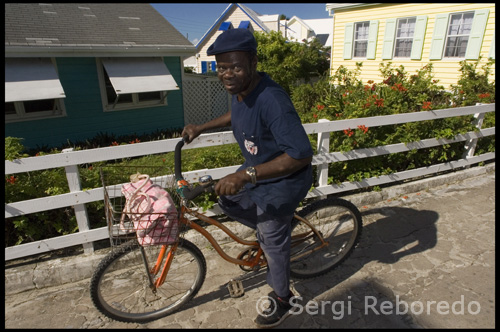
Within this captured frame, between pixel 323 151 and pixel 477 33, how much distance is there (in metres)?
9.94

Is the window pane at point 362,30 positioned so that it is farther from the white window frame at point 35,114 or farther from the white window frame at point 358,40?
the white window frame at point 35,114

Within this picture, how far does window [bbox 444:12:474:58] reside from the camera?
1051 centimetres

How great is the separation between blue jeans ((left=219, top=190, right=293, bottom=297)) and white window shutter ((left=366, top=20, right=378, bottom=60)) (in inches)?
515

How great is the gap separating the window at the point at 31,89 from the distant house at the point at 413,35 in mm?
11921

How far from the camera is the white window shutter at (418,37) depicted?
11.5 meters

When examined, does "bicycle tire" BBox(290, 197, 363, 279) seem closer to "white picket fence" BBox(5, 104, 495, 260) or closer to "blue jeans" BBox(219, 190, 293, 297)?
"blue jeans" BBox(219, 190, 293, 297)

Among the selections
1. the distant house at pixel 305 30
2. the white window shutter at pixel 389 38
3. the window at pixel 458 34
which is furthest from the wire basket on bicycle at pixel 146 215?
the distant house at pixel 305 30

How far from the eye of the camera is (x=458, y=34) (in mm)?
10750

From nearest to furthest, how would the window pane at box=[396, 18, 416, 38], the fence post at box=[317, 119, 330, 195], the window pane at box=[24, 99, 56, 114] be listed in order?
1. the fence post at box=[317, 119, 330, 195]
2. the window pane at box=[24, 99, 56, 114]
3. the window pane at box=[396, 18, 416, 38]

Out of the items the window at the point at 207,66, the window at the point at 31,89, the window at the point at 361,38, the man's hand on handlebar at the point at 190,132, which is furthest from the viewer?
the window at the point at 207,66

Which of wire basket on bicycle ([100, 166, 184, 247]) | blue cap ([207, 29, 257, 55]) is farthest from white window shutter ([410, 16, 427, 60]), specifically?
wire basket on bicycle ([100, 166, 184, 247])

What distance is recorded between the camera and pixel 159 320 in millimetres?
2670

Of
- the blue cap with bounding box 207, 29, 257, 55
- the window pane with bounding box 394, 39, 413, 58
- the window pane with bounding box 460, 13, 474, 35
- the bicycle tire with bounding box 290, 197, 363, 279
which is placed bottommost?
the bicycle tire with bounding box 290, 197, 363, 279

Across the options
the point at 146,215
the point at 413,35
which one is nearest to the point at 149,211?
the point at 146,215
